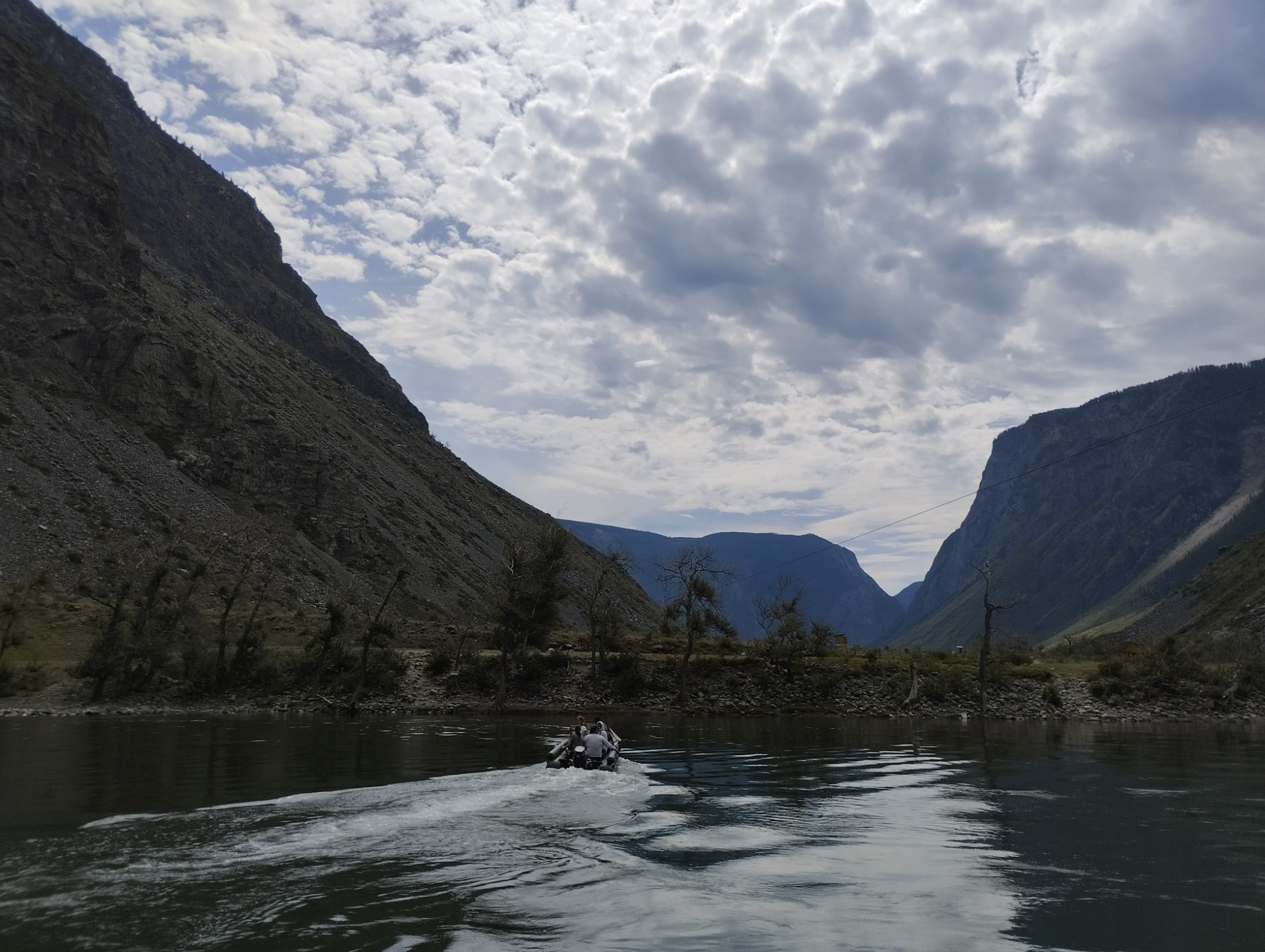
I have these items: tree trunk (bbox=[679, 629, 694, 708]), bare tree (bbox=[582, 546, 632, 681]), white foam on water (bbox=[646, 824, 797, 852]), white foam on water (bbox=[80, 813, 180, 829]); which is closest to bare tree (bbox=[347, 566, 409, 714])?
bare tree (bbox=[582, 546, 632, 681])

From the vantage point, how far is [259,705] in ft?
178

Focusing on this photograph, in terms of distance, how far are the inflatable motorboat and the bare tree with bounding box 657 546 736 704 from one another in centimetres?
3103

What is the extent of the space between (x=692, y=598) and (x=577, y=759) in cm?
3403

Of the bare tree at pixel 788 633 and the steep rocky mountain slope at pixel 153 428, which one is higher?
the steep rocky mountain slope at pixel 153 428

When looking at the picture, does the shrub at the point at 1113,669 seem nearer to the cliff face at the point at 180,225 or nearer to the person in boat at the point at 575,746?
the person in boat at the point at 575,746

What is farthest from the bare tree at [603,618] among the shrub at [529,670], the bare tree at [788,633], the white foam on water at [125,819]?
the white foam on water at [125,819]

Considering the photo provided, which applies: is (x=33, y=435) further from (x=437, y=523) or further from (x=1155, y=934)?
(x=1155, y=934)

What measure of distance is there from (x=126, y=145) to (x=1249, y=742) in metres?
210

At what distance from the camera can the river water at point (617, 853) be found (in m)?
10.7

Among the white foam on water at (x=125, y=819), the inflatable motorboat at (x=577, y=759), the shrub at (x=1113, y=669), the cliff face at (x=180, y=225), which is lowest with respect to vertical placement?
the inflatable motorboat at (x=577, y=759)

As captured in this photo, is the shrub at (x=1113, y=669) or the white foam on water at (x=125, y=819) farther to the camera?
the shrub at (x=1113, y=669)

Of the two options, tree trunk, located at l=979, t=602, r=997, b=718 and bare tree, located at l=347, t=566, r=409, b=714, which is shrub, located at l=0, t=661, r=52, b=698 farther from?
tree trunk, located at l=979, t=602, r=997, b=718

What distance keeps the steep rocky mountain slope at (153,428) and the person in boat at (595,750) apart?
4328 cm

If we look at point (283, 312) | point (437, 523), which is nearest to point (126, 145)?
point (283, 312)
